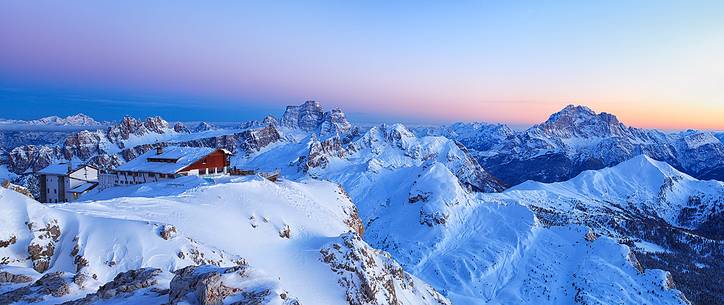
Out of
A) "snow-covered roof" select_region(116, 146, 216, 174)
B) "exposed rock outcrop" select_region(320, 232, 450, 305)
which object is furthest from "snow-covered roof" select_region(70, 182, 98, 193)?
"exposed rock outcrop" select_region(320, 232, 450, 305)

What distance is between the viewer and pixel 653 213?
167625 millimetres

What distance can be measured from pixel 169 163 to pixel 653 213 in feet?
606

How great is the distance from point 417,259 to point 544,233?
26.9 meters

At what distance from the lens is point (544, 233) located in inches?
3194

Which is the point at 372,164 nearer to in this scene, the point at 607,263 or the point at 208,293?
the point at 607,263

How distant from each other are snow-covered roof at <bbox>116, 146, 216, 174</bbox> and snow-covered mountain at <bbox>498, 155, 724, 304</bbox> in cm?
8537

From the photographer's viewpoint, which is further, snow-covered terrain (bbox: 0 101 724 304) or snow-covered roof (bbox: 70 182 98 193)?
snow-covered roof (bbox: 70 182 98 193)

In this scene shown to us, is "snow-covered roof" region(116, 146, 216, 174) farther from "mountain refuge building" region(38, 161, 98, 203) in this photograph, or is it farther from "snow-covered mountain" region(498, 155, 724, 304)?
"snow-covered mountain" region(498, 155, 724, 304)

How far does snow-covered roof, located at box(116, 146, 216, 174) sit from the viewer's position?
52938 mm

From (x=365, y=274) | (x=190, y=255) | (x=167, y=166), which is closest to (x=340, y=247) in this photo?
(x=365, y=274)

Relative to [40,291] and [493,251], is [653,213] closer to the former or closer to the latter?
[493,251]

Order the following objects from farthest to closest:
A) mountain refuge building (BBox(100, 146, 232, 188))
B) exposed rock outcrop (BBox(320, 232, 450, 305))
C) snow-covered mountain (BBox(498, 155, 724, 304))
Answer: snow-covered mountain (BBox(498, 155, 724, 304)) → mountain refuge building (BBox(100, 146, 232, 188)) → exposed rock outcrop (BBox(320, 232, 450, 305))

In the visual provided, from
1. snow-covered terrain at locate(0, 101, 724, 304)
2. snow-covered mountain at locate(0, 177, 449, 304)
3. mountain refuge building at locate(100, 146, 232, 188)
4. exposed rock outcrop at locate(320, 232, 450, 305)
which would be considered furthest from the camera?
mountain refuge building at locate(100, 146, 232, 188)

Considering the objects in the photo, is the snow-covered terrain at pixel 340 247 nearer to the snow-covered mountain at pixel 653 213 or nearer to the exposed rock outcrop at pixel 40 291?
the exposed rock outcrop at pixel 40 291
